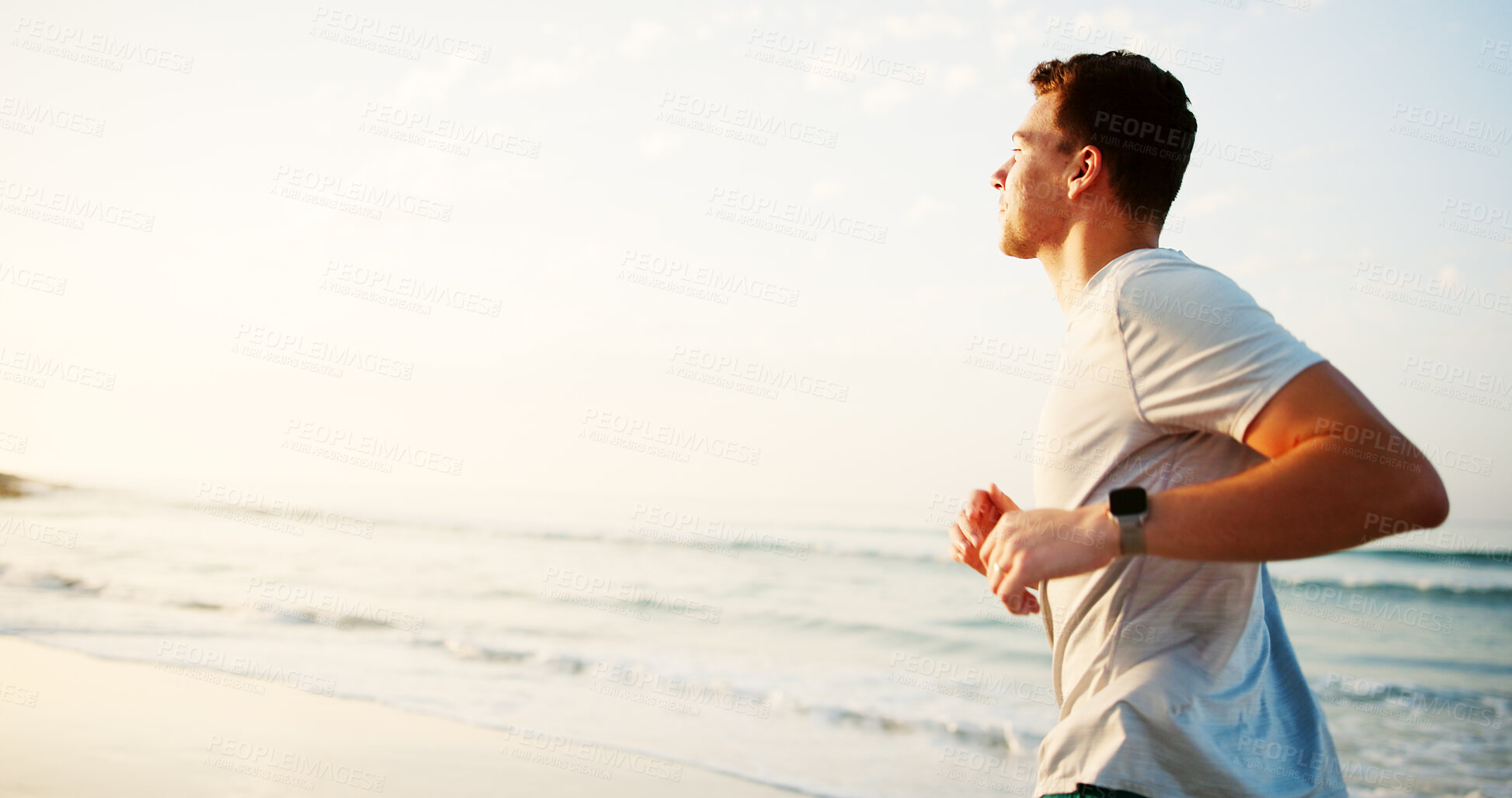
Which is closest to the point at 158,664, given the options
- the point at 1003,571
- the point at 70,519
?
the point at 1003,571

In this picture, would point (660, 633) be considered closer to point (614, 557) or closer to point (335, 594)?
point (335, 594)

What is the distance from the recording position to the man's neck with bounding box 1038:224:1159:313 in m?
1.87

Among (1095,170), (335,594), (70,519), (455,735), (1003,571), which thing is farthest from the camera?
(70,519)

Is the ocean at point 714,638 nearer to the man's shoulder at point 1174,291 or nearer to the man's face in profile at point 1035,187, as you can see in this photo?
the man's face in profile at point 1035,187

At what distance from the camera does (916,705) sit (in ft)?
27.3

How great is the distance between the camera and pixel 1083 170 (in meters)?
1.94

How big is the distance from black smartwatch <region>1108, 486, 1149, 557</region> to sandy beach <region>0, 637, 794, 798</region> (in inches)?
196

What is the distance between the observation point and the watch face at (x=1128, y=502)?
4.58 ft

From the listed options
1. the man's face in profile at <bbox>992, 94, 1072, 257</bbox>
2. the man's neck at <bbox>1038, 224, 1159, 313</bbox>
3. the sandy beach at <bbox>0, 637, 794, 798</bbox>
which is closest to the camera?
the man's neck at <bbox>1038, 224, 1159, 313</bbox>

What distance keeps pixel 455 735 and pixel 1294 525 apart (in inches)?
243

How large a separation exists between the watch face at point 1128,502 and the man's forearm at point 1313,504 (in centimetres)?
7

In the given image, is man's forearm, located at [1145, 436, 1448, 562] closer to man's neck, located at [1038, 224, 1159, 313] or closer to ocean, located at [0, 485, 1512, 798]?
man's neck, located at [1038, 224, 1159, 313]

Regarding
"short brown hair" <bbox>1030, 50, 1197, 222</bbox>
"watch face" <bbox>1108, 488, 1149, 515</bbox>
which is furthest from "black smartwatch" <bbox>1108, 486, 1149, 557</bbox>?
"short brown hair" <bbox>1030, 50, 1197, 222</bbox>

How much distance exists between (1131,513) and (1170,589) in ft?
0.82
